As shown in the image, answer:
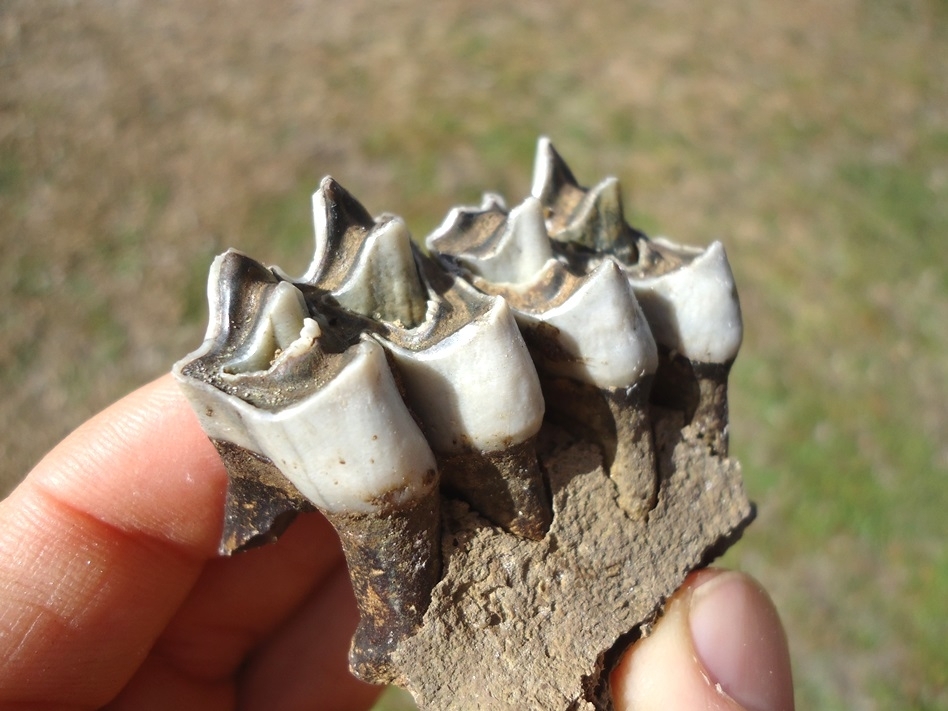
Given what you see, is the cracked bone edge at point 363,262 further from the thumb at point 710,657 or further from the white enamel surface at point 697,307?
the thumb at point 710,657

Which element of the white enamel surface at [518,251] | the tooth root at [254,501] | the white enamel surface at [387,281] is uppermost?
the white enamel surface at [387,281]

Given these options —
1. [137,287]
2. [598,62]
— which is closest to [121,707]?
[137,287]

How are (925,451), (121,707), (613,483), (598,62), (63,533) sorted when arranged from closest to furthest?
(613,483) < (63,533) < (121,707) < (925,451) < (598,62)

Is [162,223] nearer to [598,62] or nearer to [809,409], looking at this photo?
[598,62]

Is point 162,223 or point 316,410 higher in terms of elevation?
point 316,410

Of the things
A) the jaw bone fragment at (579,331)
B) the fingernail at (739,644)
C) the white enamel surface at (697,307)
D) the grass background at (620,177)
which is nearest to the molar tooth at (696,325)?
the white enamel surface at (697,307)

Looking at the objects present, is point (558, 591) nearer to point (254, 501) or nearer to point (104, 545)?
point (254, 501)
